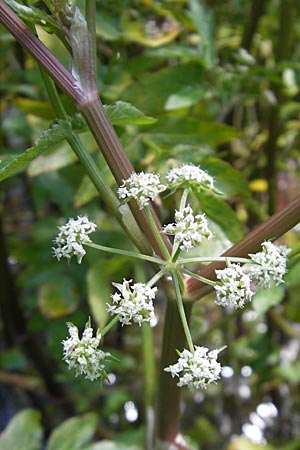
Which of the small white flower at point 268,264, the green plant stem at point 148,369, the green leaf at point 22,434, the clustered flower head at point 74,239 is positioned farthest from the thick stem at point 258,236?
the green leaf at point 22,434

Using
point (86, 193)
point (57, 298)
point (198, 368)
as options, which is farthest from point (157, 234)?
point (57, 298)

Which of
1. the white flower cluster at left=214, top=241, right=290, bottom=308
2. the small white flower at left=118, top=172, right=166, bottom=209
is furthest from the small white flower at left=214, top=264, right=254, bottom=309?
the small white flower at left=118, top=172, right=166, bottom=209

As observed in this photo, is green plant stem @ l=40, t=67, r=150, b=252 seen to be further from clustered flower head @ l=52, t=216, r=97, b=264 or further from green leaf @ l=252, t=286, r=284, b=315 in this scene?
green leaf @ l=252, t=286, r=284, b=315

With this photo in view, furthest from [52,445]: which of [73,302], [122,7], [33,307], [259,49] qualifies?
[259,49]

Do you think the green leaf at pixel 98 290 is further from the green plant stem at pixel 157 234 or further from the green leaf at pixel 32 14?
the green leaf at pixel 32 14

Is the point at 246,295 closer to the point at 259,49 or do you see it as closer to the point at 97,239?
the point at 97,239

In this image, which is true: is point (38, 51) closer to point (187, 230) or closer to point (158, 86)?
point (187, 230)

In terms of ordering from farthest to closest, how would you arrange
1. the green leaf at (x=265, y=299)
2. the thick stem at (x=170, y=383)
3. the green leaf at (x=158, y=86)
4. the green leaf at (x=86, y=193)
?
1. the green leaf at (x=158, y=86)
2. the green leaf at (x=86, y=193)
3. the green leaf at (x=265, y=299)
4. the thick stem at (x=170, y=383)
